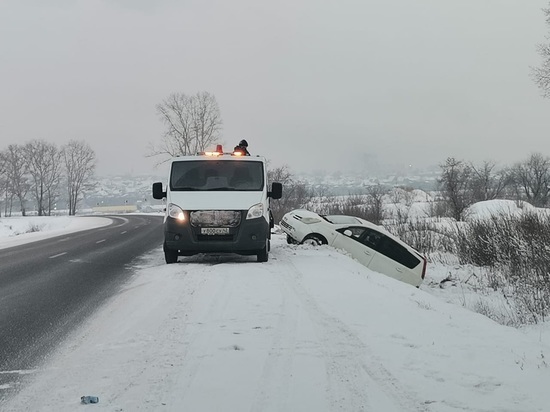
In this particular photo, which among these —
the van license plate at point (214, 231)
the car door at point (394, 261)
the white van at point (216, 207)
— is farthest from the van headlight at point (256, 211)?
the car door at point (394, 261)

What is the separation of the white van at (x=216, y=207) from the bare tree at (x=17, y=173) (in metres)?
92.6

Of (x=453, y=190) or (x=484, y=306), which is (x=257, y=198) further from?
(x=453, y=190)

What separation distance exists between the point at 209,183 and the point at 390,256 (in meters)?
5.86

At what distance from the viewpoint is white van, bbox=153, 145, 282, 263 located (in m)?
9.52

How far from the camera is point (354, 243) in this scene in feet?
42.4

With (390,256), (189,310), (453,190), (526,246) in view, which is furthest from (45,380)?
(453,190)

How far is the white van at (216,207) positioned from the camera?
31.2 feet

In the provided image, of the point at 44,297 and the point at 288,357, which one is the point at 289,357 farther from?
the point at 44,297

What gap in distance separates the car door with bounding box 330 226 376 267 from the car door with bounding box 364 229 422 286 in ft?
0.68

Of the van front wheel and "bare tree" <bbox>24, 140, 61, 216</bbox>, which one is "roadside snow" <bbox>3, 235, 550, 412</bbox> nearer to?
the van front wheel

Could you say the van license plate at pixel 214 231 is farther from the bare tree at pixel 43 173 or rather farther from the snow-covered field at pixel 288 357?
the bare tree at pixel 43 173

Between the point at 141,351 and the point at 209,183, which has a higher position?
the point at 209,183

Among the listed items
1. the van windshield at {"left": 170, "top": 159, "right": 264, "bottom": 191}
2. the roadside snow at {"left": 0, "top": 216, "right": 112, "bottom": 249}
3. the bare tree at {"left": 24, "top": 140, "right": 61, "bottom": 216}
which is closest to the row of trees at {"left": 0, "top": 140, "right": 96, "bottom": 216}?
the bare tree at {"left": 24, "top": 140, "right": 61, "bottom": 216}

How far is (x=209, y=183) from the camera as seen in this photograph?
33.7 ft
